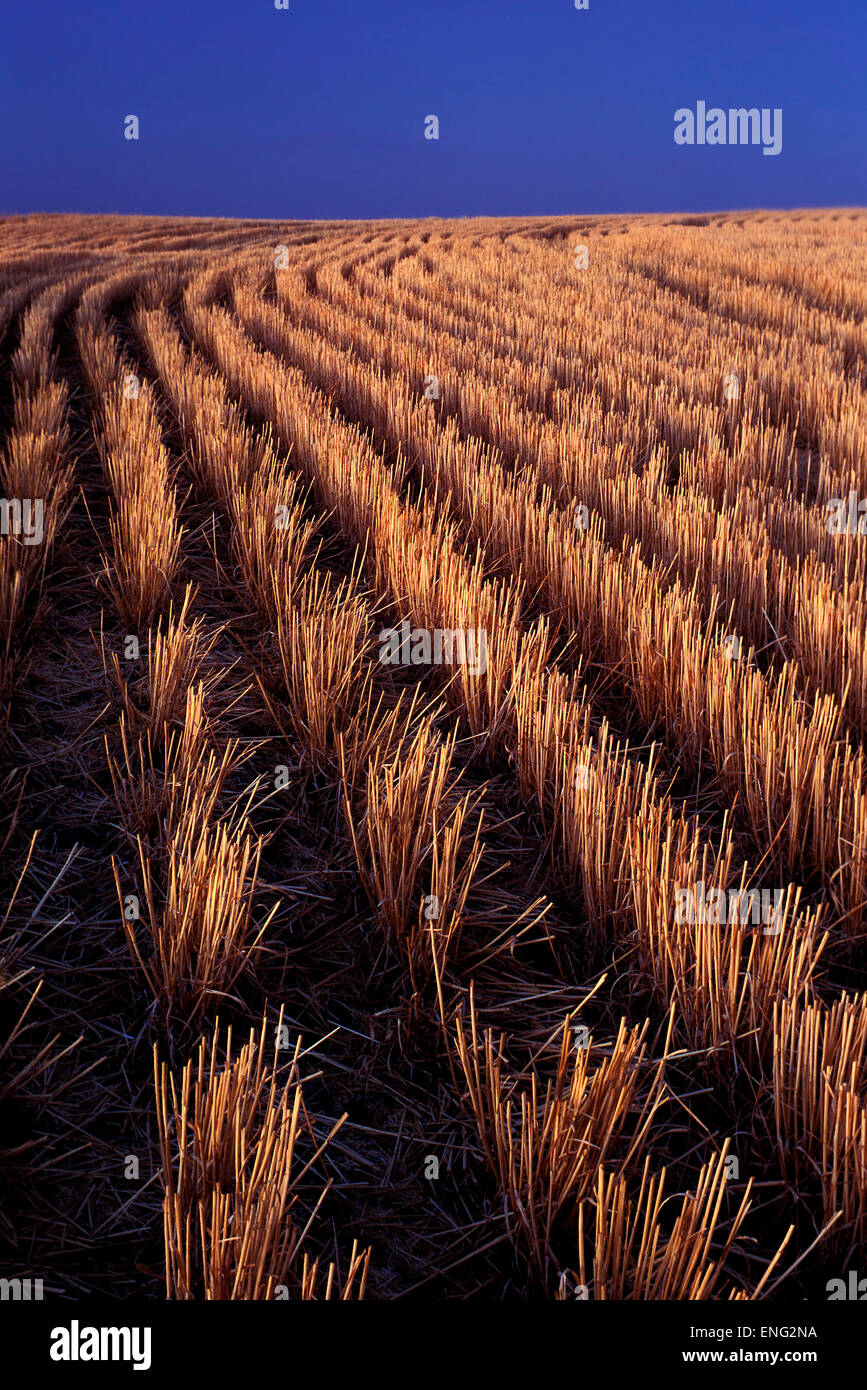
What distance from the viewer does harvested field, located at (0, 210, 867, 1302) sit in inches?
54.1

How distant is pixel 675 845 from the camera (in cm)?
204

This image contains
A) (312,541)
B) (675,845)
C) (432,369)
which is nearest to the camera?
(675,845)

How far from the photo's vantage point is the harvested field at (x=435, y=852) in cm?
138

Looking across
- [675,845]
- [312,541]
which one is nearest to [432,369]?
[312,541]

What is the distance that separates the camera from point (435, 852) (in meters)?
1.85
